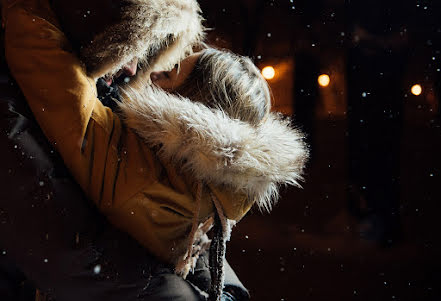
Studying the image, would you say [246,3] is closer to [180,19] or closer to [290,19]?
[290,19]

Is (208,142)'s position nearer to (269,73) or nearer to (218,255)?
(218,255)

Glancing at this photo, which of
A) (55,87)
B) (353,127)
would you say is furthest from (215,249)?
(353,127)

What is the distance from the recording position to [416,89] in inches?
117

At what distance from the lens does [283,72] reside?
123 inches

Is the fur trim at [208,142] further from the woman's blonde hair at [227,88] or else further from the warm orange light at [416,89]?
the warm orange light at [416,89]

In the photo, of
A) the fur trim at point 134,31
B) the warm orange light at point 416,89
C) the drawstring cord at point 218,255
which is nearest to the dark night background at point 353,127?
the warm orange light at point 416,89

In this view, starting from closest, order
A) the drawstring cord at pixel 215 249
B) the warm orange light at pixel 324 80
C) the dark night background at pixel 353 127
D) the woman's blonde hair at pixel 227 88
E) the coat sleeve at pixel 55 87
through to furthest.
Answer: the coat sleeve at pixel 55 87, the drawstring cord at pixel 215 249, the woman's blonde hair at pixel 227 88, the dark night background at pixel 353 127, the warm orange light at pixel 324 80

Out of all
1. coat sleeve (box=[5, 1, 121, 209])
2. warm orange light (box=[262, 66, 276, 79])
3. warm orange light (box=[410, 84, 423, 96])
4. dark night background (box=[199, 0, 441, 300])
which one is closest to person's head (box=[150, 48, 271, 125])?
coat sleeve (box=[5, 1, 121, 209])

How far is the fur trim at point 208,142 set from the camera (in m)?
0.71

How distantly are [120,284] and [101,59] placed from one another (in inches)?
15.1

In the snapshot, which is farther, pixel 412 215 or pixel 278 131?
pixel 412 215

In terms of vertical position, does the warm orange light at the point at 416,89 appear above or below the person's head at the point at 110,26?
below

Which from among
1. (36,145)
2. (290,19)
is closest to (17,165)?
(36,145)

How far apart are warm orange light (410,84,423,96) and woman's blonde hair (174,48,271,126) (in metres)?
2.41
